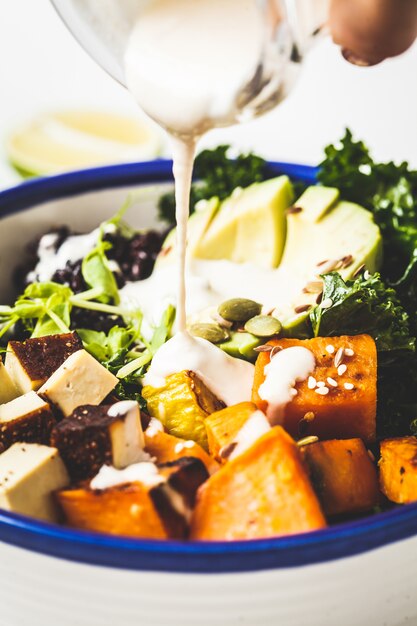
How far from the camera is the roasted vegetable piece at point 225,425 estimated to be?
1884mm

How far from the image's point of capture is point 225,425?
1.91m

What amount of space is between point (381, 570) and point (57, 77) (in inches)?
156

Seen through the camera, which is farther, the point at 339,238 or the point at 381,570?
the point at 339,238

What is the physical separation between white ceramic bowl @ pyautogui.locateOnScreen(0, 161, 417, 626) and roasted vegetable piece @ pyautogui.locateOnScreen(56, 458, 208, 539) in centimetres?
14

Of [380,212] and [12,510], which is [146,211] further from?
[12,510]

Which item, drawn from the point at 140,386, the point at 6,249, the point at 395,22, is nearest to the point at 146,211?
the point at 6,249

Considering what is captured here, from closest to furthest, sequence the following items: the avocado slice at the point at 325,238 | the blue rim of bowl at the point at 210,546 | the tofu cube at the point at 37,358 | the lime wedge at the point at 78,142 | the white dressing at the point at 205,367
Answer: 1. the blue rim of bowl at the point at 210,546
2. the tofu cube at the point at 37,358
3. the white dressing at the point at 205,367
4. the avocado slice at the point at 325,238
5. the lime wedge at the point at 78,142

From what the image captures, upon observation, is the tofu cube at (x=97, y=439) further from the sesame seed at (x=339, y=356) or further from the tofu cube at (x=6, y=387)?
the sesame seed at (x=339, y=356)

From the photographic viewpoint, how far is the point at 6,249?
292 cm

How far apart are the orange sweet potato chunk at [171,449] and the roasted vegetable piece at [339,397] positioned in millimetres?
216

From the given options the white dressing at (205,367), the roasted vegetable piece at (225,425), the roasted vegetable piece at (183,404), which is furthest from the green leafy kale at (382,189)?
the roasted vegetable piece at (225,425)

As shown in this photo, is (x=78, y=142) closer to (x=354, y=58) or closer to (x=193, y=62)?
(x=193, y=62)

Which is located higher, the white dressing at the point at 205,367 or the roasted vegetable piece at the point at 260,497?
A: the roasted vegetable piece at the point at 260,497

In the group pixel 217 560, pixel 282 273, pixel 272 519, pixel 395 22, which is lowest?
pixel 282 273
